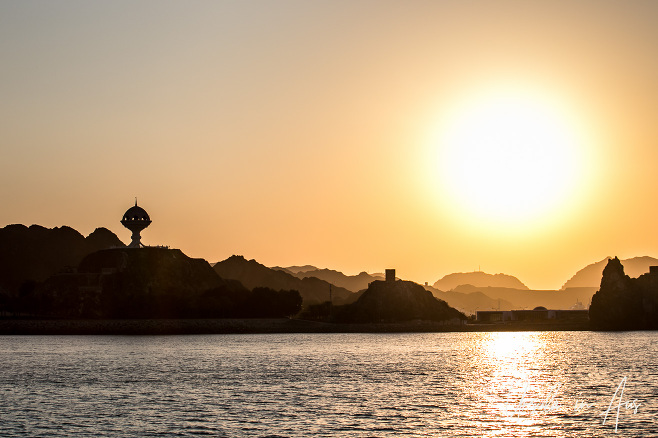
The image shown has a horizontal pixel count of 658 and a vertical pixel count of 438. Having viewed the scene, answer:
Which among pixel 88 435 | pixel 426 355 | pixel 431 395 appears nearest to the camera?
pixel 88 435

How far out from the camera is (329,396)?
284 ft

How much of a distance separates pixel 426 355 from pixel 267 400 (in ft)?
255

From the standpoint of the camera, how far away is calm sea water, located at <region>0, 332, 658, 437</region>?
66.2 metres

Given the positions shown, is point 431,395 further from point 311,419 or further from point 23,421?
point 23,421

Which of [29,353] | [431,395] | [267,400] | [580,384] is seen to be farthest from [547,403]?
[29,353]

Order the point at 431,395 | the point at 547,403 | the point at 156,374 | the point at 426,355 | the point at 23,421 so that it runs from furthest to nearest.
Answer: the point at 426,355
the point at 156,374
the point at 431,395
the point at 547,403
the point at 23,421

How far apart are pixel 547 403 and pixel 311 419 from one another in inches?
892

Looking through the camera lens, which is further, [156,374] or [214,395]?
[156,374]

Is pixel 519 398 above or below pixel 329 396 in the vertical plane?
above

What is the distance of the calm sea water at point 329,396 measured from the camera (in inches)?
2606

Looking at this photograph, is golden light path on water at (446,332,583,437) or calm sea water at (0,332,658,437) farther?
calm sea water at (0,332,658,437)

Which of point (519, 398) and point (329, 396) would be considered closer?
point (519, 398)

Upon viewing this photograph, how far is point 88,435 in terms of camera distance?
6381cm

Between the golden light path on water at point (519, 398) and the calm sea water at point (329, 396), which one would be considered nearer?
the golden light path on water at point (519, 398)
